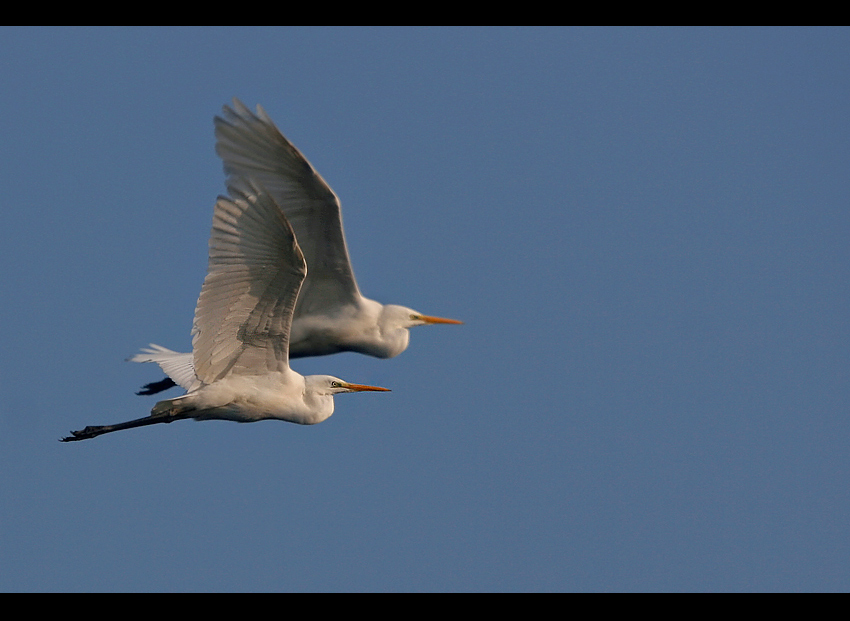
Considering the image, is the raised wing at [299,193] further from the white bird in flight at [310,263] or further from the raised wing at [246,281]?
the raised wing at [246,281]

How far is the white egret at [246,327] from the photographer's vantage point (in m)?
8.30

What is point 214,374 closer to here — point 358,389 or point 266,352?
point 266,352

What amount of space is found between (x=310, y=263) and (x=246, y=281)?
2018 mm

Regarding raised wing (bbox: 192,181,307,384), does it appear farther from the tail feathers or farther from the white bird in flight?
the tail feathers

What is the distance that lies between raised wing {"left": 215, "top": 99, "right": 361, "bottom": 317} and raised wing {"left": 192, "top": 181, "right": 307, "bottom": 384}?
1.52 feet

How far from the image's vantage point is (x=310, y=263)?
34.1ft

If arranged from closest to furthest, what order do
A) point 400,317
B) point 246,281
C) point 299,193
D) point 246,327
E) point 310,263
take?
point 246,281 < point 246,327 < point 299,193 < point 310,263 < point 400,317

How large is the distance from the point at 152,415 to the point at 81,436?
57 cm

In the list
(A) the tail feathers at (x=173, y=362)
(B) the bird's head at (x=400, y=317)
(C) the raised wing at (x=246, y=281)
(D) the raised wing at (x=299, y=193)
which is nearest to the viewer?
(C) the raised wing at (x=246, y=281)

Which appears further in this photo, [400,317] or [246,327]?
[400,317]

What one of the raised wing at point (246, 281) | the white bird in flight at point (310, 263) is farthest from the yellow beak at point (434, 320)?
the raised wing at point (246, 281)

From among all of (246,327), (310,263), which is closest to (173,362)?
(310,263)

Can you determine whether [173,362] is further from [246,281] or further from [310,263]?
[246,281]

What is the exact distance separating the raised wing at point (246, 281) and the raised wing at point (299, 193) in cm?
46
